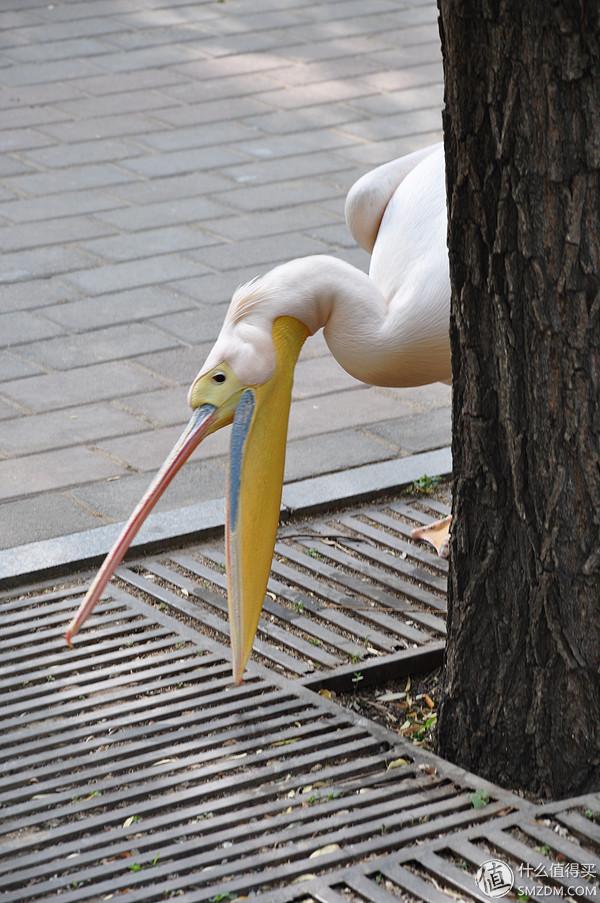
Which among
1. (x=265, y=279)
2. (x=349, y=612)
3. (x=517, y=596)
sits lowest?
(x=349, y=612)

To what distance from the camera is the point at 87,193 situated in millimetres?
7930

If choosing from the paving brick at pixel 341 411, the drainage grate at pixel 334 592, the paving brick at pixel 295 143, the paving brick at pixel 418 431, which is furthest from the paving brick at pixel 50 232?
the drainage grate at pixel 334 592

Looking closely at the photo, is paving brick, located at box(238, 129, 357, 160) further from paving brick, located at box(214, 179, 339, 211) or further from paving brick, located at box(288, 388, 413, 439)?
paving brick, located at box(288, 388, 413, 439)

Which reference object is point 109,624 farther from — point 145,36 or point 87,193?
point 145,36

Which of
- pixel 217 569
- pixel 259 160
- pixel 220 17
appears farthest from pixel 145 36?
pixel 217 569

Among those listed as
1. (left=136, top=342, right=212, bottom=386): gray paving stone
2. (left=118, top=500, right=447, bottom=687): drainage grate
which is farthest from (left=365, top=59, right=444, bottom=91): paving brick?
(left=118, top=500, right=447, bottom=687): drainage grate

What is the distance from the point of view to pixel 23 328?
21.3 ft

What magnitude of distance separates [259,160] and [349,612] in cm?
435

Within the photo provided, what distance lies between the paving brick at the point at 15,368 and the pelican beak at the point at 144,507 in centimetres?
228

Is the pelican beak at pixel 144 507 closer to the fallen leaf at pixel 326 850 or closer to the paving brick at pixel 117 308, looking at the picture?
the fallen leaf at pixel 326 850

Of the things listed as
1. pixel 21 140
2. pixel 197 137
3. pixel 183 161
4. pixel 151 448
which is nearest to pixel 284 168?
→ pixel 183 161

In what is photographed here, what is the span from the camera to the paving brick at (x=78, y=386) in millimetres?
5902

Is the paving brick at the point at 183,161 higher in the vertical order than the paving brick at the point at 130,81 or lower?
lower

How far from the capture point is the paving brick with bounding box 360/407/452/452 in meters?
5.55
